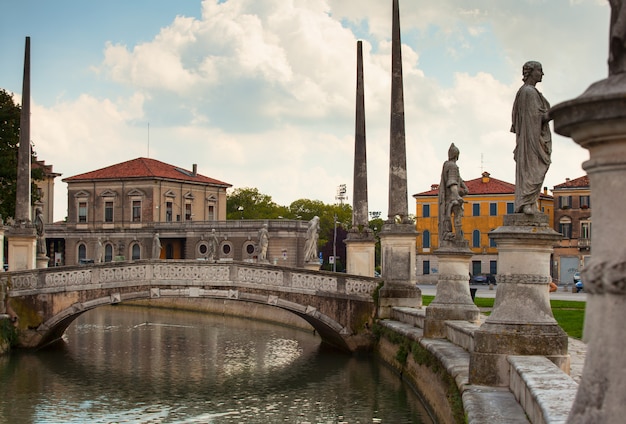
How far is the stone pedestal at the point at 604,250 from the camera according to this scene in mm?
3811

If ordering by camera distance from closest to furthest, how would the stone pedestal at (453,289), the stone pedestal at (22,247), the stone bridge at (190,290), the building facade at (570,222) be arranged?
the stone pedestal at (453,289)
the stone bridge at (190,290)
the stone pedestal at (22,247)
the building facade at (570,222)

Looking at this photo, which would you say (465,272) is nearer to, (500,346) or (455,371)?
(455,371)

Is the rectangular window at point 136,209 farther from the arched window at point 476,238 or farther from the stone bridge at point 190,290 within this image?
the stone bridge at point 190,290

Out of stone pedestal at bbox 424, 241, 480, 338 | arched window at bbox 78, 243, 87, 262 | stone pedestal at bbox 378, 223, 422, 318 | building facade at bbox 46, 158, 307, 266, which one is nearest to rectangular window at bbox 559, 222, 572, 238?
building facade at bbox 46, 158, 307, 266

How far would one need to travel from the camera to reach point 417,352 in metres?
15.7

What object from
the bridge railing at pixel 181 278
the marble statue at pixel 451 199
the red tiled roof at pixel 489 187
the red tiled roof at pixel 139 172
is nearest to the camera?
the marble statue at pixel 451 199

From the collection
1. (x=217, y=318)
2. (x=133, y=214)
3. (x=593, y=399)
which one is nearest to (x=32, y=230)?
(x=217, y=318)

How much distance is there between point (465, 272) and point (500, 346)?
583 centimetres

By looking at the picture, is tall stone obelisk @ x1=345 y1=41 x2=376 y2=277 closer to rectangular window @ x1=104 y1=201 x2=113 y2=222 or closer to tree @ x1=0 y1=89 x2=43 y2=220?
tree @ x1=0 y1=89 x2=43 y2=220

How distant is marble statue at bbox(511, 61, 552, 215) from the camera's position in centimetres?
948

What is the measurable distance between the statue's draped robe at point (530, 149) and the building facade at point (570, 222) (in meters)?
54.7

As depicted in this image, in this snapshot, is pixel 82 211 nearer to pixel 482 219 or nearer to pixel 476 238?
pixel 476 238

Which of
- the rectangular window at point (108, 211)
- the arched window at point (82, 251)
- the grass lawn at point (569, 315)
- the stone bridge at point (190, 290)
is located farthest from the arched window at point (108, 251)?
the stone bridge at point (190, 290)

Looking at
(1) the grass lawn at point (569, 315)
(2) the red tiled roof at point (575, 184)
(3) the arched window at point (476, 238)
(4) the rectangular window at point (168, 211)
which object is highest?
(2) the red tiled roof at point (575, 184)
